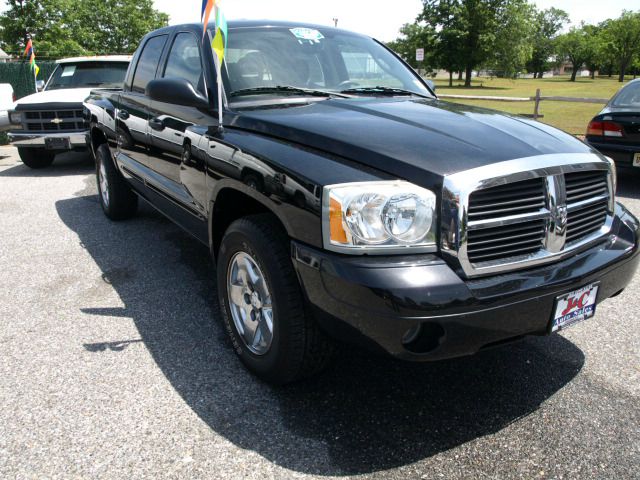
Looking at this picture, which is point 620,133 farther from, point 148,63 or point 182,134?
point 182,134

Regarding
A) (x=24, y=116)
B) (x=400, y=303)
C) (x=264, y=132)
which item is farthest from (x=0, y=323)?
(x=24, y=116)

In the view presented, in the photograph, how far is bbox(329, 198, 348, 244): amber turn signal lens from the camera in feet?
7.19

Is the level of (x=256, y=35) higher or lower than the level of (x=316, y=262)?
higher

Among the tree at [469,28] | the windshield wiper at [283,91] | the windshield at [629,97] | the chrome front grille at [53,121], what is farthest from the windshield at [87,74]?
the tree at [469,28]

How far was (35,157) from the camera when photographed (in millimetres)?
9547

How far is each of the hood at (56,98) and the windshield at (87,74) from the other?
0.25 metres

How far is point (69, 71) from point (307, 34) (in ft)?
24.9

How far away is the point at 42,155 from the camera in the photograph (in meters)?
9.64

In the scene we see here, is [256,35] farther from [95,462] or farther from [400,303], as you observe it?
[95,462]

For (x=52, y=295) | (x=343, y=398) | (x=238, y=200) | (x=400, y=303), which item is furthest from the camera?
(x=52, y=295)

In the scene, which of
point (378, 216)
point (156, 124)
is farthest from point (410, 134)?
point (156, 124)

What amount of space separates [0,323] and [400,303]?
2820mm

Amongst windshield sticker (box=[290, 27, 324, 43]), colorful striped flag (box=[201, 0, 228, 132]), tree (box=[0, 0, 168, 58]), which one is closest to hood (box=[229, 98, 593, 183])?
colorful striped flag (box=[201, 0, 228, 132])

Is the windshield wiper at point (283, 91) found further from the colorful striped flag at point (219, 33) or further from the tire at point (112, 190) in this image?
the tire at point (112, 190)
